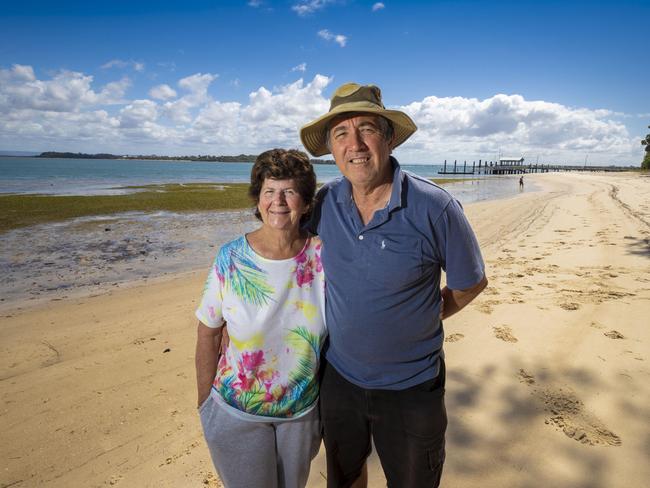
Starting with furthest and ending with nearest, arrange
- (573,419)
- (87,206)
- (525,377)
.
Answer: (87,206) < (525,377) < (573,419)

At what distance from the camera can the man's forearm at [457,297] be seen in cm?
211

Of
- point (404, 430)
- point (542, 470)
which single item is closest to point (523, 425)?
point (542, 470)

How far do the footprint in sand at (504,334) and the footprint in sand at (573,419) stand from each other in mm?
980

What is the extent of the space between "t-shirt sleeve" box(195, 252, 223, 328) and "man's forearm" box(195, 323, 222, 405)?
8 cm

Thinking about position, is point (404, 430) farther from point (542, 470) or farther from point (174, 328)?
point (174, 328)

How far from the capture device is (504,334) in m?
4.71

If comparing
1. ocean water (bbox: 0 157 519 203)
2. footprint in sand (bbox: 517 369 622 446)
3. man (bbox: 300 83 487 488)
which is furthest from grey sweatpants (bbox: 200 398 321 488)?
ocean water (bbox: 0 157 519 203)

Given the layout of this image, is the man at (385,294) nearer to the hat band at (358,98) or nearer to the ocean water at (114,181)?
the hat band at (358,98)

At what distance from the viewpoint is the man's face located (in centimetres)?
202

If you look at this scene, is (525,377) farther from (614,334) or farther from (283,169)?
(283,169)

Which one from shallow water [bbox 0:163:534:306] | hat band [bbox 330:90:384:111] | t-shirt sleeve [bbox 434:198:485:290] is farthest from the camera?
shallow water [bbox 0:163:534:306]

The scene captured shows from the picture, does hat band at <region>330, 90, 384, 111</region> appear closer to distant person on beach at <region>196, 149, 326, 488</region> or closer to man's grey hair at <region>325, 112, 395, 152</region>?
man's grey hair at <region>325, 112, 395, 152</region>

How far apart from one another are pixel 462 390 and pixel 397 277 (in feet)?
7.99

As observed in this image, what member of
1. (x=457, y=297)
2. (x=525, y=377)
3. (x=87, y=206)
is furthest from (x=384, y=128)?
(x=87, y=206)
